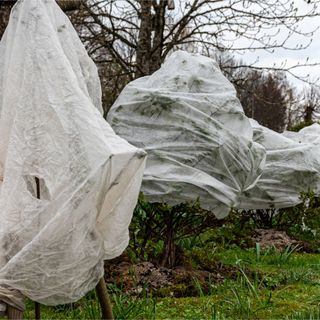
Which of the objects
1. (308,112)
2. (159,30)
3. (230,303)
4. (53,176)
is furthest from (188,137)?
(308,112)

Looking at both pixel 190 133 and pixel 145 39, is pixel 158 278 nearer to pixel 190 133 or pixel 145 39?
pixel 190 133

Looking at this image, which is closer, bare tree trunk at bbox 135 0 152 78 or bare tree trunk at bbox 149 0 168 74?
bare tree trunk at bbox 135 0 152 78

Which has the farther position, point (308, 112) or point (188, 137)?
point (308, 112)

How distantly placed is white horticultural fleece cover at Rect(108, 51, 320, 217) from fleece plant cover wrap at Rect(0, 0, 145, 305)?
6.06 ft

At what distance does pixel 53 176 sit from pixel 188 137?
219 cm

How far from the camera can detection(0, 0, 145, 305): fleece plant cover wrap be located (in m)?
2.34

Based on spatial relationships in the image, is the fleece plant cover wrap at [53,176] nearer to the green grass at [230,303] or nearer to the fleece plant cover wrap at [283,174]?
the green grass at [230,303]

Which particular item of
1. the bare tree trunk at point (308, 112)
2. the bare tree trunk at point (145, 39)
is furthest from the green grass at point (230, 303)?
the bare tree trunk at point (308, 112)

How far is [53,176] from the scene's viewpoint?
7.97 feet

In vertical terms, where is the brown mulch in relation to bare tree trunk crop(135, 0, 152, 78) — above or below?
below

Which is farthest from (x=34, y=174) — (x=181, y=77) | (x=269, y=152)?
(x=269, y=152)

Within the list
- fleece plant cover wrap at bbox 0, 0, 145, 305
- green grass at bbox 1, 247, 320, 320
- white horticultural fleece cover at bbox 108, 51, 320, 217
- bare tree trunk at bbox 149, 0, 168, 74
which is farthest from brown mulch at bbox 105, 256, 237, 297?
bare tree trunk at bbox 149, 0, 168, 74

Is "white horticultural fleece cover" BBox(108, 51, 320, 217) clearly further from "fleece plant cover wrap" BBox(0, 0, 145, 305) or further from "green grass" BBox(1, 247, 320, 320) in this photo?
"fleece plant cover wrap" BBox(0, 0, 145, 305)

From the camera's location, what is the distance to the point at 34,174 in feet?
8.13
